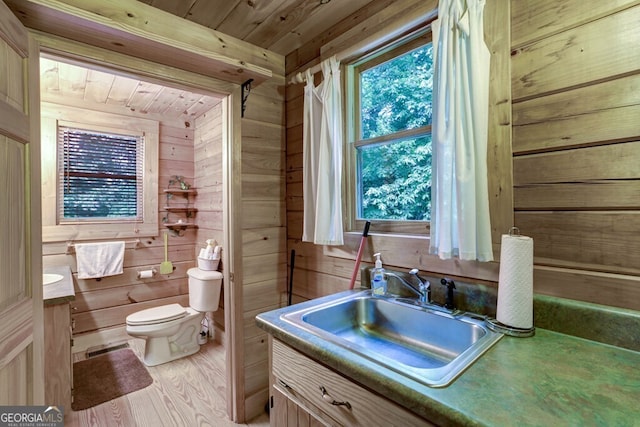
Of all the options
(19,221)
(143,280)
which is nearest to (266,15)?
(19,221)

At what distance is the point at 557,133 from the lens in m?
0.98

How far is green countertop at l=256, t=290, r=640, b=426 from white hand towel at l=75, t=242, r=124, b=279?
2642mm

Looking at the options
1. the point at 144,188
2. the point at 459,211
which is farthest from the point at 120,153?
the point at 459,211

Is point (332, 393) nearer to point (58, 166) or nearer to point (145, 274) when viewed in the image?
point (145, 274)

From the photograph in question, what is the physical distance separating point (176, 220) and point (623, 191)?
11.2 feet

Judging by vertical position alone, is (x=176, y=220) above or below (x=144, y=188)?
below

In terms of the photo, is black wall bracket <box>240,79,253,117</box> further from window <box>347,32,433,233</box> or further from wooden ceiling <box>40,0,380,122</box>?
window <box>347,32,433,233</box>

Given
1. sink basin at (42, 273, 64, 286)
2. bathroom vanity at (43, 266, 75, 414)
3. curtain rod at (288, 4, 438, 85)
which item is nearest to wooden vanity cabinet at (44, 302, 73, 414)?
bathroom vanity at (43, 266, 75, 414)

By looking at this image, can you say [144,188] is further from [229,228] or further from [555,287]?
[555,287]

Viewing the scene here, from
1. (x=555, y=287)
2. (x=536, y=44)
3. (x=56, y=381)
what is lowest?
(x=56, y=381)

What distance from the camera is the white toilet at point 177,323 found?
96.5 inches

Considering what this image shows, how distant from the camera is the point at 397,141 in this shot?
1.51m

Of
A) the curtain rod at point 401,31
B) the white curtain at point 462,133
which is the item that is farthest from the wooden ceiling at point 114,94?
the white curtain at point 462,133

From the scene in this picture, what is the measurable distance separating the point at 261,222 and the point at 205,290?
1154 millimetres
